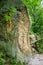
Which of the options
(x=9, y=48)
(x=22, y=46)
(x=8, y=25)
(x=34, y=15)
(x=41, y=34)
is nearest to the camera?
(x=9, y=48)

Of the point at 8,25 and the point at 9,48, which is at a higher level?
the point at 8,25

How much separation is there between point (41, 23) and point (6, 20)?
13.3 m

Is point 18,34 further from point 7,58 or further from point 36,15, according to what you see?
→ point 36,15

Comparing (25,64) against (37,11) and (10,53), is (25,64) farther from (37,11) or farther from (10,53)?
(37,11)

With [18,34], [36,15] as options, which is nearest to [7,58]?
[18,34]

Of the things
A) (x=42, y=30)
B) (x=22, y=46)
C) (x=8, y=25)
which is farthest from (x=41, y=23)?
(x=8, y=25)

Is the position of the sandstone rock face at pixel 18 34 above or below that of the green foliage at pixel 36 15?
above

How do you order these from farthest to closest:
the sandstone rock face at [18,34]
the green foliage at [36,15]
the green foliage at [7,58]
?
the green foliage at [36,15] < the sandstone rock face at [18,34] < the green foliage at [7,58]

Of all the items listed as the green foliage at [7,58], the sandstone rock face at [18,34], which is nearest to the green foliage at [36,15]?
the sandstone rock face at [18,34]

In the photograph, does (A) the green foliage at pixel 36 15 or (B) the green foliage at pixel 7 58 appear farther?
(A) the green foliage at pixel 36 15

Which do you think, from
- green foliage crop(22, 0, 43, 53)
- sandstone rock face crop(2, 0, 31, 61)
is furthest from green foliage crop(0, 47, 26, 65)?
green foliage crop(22, 0, 43, 53)

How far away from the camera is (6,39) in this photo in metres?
9.27

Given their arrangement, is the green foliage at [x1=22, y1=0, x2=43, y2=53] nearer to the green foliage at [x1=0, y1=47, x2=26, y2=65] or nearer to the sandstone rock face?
the sandstone rock face

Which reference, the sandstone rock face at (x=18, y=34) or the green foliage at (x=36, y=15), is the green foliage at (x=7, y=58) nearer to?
the sandstone rock face at (x=18, y=34)
